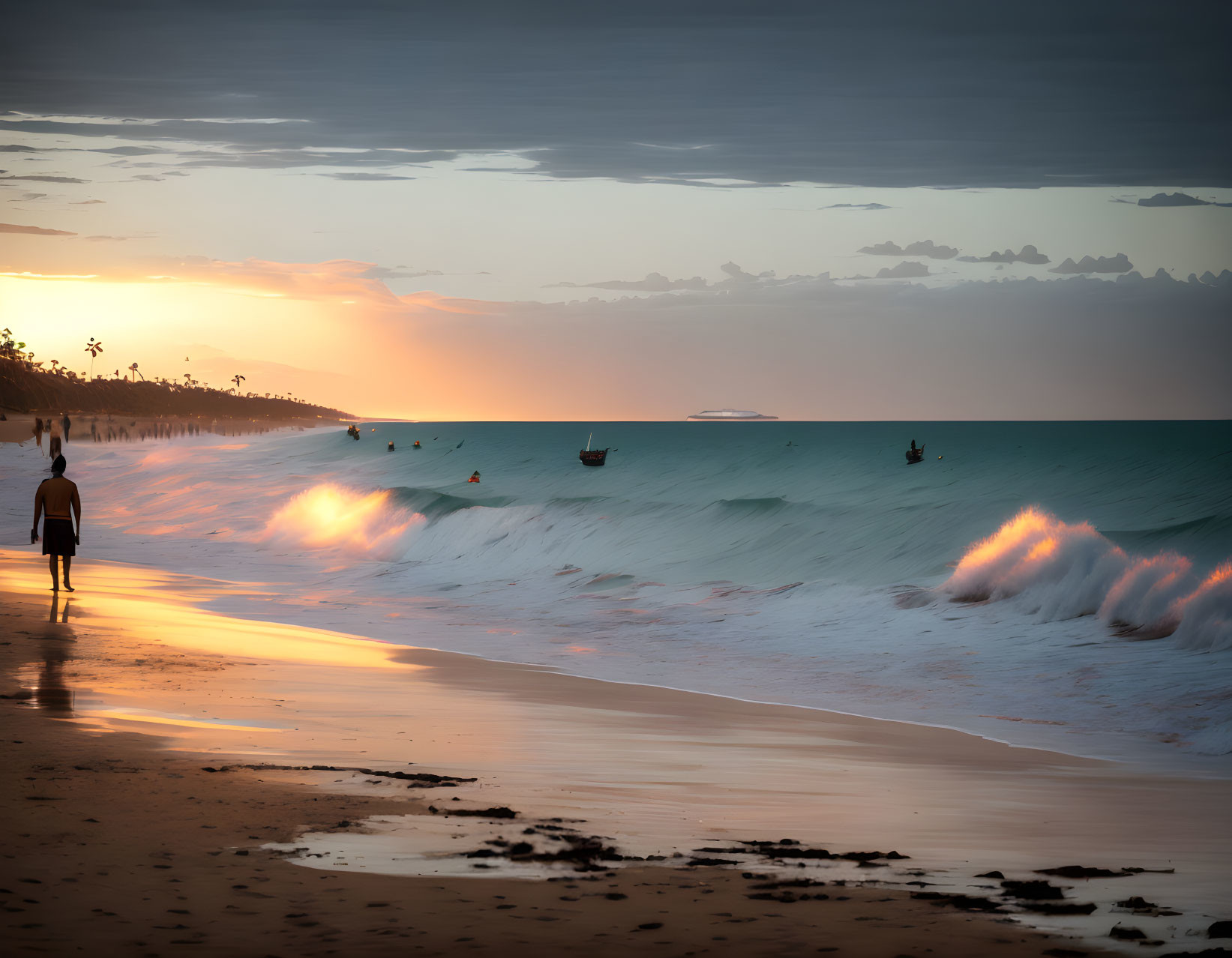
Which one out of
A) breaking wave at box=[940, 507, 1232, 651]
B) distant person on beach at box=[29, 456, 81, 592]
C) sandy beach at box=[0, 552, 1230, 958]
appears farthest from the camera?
distant person on beach at box=[29, 456, 81, 592]

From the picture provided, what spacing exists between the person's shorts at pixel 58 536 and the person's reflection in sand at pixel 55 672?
200 cm

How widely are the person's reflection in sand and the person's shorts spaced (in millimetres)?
1996

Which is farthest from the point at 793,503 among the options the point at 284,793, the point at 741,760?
the point at 284,793

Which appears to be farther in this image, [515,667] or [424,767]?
[515,667]

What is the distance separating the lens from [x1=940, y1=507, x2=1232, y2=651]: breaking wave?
16.4 m

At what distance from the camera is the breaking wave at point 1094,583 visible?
53.9ft

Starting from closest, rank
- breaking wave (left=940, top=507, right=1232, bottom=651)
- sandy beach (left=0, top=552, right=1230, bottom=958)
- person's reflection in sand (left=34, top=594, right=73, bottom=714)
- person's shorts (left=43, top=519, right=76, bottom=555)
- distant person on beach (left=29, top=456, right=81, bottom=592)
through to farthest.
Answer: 1. sandy beach (left=0, top=552, right=1230, bottom=958)
2. person's reflection in sand (left=34, top=594, right=73, bottom=714)
3. breaking wave (left=940, top=507, right=1232, bottom=651)
4. distant person on beach (left=29, top=456, right=81, bottom=592)
5. person's shorts (left=43, top=519, right=76, bottom=555)

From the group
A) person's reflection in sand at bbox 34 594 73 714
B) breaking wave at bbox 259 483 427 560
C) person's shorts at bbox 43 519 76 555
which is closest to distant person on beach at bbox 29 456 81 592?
person's shorts at bbox 43 519 76 555

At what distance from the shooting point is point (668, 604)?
2381 centimetres

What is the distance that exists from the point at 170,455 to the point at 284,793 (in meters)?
76.3

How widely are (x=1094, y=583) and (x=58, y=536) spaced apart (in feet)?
56.6

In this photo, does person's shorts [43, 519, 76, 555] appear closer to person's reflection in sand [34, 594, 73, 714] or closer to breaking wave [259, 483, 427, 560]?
person's reflection in sand [34, 594, 73, 714]

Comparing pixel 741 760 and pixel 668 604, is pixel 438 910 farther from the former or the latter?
pixel 668 604

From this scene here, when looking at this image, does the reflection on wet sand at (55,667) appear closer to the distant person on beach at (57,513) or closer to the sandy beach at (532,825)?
the sandy beach at (532,825)
